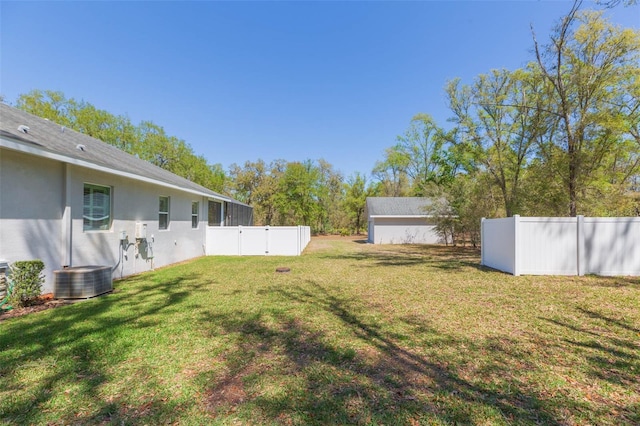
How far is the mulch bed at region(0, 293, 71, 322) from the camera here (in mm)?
4363

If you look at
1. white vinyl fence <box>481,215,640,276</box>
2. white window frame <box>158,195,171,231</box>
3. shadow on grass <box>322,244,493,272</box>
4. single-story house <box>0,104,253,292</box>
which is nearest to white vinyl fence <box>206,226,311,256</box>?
shadow on grass <box>322,244,493,272</box>

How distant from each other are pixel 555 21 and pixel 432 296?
1144cm

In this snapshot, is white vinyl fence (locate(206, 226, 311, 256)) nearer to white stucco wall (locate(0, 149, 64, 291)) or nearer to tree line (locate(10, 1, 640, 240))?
white stucco wall (locate(0, 149, 64, 291))

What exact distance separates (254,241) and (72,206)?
714 centimetres

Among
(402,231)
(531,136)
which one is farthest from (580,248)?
(402,231)

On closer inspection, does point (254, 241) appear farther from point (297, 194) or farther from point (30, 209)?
point (297, 194)

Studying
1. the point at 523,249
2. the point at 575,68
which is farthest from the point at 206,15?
the point at 575,68

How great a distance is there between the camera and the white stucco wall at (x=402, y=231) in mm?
22109

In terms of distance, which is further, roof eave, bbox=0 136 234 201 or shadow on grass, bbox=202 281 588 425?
roof eave, bbox=0 136 234 201

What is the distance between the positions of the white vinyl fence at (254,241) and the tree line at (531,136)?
1040 cm

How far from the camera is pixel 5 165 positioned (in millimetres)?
4695

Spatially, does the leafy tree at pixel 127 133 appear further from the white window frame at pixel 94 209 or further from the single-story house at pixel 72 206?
the white window frame at pixel 94 209

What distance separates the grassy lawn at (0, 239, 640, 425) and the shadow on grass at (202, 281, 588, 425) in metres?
0.02

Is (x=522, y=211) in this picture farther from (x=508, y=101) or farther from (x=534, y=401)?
(x=534, y=401)
